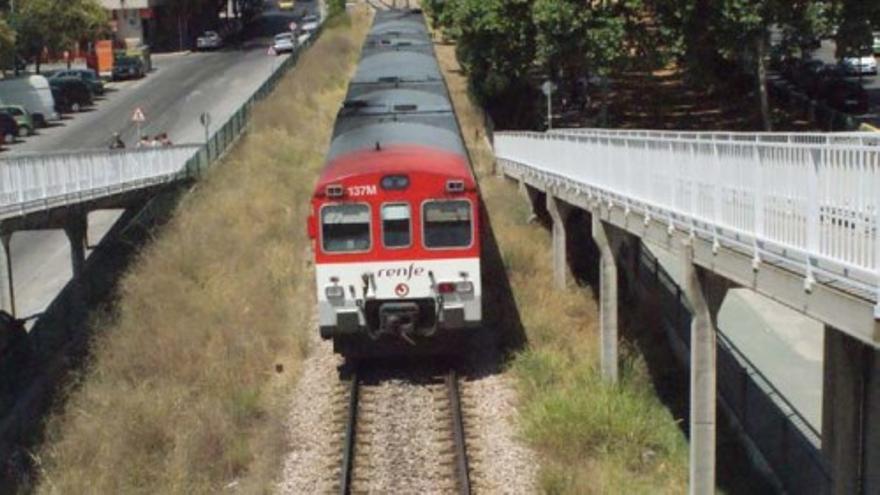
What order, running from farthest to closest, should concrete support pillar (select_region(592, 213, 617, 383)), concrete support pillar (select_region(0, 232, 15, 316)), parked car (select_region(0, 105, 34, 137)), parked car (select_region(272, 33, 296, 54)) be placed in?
parked car (select_region(272, 33, 296, 54))
parked car (select_region(0, 105, 34, 137))
concrete support pillar (select_region(0, 232, 15, 316))
concrete support pillar (select_region(592, 213, 617, 383))

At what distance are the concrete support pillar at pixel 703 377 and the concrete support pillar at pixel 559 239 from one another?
10.3 metres

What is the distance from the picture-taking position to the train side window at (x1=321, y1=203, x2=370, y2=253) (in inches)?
745

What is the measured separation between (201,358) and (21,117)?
3645 centimetres

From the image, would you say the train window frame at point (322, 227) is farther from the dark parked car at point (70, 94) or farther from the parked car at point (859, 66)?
the dark parked car at point (70, 94)

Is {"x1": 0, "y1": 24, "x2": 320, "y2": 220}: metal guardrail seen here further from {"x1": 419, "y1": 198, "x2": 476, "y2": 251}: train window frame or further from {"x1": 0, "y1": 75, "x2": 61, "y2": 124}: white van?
{"x1": 0, "y1": 75, "x2": 61, "y2": 124}: white van

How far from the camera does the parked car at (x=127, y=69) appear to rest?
2844 inches

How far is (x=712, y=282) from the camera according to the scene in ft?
46.2

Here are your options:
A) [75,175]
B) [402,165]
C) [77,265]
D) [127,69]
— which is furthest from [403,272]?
[127,69]

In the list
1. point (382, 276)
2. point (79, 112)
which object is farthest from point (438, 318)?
point (79, 112)

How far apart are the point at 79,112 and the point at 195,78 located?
9.76 metres

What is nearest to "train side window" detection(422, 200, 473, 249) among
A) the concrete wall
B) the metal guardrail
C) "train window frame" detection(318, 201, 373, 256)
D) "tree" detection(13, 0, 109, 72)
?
"train window frame" detection(318, 201, 373, 256)

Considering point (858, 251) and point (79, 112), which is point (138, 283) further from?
point (79, 112)

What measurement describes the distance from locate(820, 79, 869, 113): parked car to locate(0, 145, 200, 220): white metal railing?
69.4ft

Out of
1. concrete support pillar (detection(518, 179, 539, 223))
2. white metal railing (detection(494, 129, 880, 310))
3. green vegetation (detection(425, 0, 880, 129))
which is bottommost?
concrete support pillar (detection(518, 179, 539, 223))
